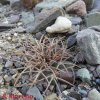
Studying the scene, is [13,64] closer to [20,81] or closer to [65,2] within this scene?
[20,81]

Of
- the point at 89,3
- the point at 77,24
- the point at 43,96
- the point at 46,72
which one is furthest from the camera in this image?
the point at 89,3

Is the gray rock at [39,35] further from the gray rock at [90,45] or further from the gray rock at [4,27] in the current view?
the gray rock at [90,45]

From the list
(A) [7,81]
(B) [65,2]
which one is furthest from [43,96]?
(B) [65,2]

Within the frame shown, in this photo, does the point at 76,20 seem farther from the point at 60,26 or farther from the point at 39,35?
the point at 39,35

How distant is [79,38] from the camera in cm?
265

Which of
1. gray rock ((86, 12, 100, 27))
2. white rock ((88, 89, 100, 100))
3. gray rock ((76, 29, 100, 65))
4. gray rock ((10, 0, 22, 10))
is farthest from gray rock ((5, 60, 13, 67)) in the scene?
gray rock ((10, 0, 22, 10))

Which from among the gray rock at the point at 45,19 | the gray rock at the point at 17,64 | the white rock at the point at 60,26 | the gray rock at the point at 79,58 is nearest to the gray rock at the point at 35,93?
the gray rock at the point at 17,64

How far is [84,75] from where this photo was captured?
8.43 ft

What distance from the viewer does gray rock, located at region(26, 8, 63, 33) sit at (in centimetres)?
316

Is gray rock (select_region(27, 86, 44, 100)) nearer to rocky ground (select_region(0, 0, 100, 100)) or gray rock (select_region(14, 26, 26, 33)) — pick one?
rocky ground (select_region(0, 0, 100, 100))

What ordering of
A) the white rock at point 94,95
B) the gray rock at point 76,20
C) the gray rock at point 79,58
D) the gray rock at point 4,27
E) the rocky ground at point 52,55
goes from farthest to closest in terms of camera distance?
the gray rock at point 4,27
the gray rock at point 76,20
the gray rock at point 79,58
the rocky ground at point 52,55
the white rock at point 94,95

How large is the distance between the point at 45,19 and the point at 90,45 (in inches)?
28.4

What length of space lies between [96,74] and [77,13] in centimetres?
96

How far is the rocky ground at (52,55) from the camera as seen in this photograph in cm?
251
